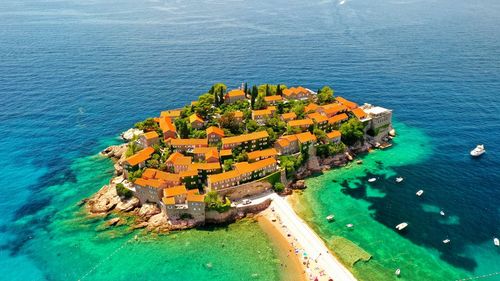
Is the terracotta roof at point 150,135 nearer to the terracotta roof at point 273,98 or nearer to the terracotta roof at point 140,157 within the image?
the terracotta roof at point 140,157

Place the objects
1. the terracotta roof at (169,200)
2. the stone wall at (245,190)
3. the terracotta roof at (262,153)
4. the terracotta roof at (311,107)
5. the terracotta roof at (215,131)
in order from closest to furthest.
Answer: the terracotta roof at (169,200)
the stone wall at (245,190)
the terracotta roof at (262,153)
the terracotta roof at (215,131)
the terracotta roof at (311,107)

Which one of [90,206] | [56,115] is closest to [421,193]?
[90,206]

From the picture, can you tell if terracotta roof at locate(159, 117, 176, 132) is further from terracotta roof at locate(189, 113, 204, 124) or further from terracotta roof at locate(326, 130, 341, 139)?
terracotta roof at locate(326, 130, 341, 139)

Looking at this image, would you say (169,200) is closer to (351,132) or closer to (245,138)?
(245,138)

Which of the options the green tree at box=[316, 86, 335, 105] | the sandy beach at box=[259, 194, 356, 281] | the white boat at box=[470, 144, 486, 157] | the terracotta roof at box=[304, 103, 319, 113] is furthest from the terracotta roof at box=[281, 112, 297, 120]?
the white boat at box=[470, 144, 486, 157]

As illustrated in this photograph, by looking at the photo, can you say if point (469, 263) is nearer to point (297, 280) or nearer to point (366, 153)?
point (297, 280)

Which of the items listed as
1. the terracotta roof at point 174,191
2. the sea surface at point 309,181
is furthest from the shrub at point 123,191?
the terracotta roof at point 174,191
